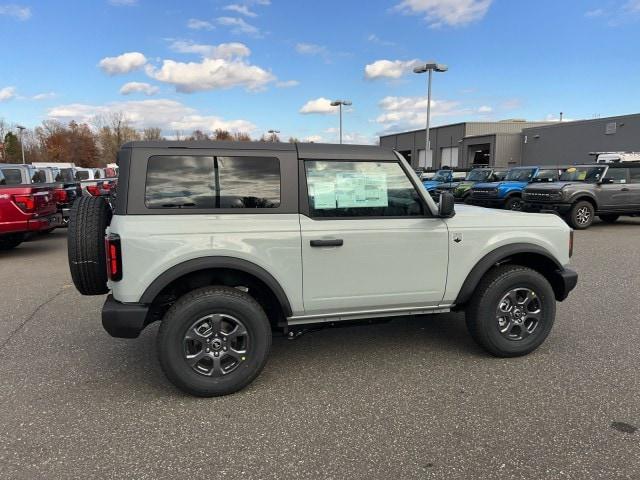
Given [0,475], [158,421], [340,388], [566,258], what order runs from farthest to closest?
[566,258], [340,388], [158,421], [0,475]

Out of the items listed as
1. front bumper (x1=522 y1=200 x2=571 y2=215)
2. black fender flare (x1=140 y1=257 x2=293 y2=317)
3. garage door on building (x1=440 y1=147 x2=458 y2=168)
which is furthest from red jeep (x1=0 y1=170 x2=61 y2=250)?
garage door on building (x1=440 y1=147 x2=458 y2=168)

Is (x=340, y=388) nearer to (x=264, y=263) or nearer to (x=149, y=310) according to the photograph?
(x=264, y=263)

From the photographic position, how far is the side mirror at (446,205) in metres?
3.60

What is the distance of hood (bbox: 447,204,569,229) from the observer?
152 inches

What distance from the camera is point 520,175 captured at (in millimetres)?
17797

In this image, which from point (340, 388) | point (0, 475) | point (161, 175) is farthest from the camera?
point (340, 388)

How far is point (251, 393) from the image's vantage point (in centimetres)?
347

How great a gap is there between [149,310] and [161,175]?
971 mm

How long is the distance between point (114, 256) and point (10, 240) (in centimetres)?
815

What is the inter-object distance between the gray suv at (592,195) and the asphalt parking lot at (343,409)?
29.3 feet

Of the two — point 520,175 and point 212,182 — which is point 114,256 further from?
point 520,175

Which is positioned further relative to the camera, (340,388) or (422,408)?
(340,388)

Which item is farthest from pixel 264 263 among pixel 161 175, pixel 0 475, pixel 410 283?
pixel 0 475

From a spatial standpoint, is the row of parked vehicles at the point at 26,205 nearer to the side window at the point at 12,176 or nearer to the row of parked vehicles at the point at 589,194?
the side window at the point at 12,176
